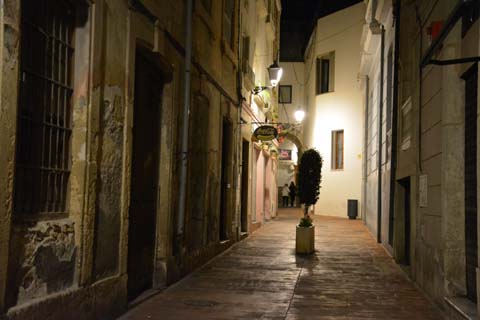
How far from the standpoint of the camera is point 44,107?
15.7ft

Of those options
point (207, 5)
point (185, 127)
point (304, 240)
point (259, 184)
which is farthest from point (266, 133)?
point (185, 127)

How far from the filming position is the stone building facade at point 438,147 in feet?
19.4

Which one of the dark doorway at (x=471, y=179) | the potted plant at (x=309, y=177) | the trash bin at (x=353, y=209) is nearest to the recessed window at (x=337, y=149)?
the trash bin at (x=353, y=209)

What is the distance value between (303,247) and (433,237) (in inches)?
206

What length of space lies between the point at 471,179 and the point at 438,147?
911 mm

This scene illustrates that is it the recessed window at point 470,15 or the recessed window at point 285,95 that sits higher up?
the recessed window at point 285,95

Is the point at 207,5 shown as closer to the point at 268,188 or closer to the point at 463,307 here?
the point at 463,307

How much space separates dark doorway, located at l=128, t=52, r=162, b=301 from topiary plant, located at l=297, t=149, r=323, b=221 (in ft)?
19.5

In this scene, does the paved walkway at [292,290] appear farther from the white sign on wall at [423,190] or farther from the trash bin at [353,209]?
the trash bin at [353,209]

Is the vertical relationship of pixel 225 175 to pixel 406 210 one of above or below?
above

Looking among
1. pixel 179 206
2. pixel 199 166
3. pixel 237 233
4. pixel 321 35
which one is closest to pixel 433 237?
pixel 179 206

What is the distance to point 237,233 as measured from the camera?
1408 cm

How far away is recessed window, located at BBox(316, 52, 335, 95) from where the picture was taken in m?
26.4

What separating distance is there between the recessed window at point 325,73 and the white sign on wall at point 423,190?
18.6m
